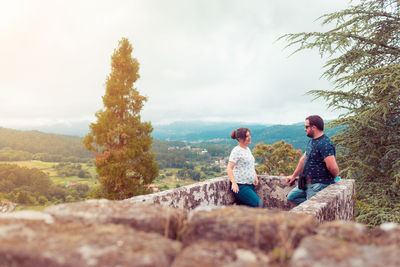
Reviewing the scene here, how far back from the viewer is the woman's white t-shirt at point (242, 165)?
15.0 ft

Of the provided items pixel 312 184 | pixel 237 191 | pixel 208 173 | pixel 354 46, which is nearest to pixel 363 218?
pixel 312 184

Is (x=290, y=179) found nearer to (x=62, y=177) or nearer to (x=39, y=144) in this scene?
(x=62, y=177)

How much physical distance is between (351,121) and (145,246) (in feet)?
33.3

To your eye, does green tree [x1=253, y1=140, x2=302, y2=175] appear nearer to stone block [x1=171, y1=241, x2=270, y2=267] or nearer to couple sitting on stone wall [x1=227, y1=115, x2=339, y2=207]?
couple sitting on stone wall [x1=227, y1=115, x2=339, y2=207]

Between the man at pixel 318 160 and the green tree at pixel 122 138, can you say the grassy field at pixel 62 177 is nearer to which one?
the green tree at pixel 122 138

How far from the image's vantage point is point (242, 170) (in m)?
4.68

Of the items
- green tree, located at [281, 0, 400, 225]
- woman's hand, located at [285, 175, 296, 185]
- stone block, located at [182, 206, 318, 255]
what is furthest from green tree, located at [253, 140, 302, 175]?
stone block, located at [182, 206, 318, 255]

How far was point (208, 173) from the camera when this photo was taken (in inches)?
2657

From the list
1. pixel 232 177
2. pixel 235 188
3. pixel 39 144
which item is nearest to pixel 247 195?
pixel 235 188

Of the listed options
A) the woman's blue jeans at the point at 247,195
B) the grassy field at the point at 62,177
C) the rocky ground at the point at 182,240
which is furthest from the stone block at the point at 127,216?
the grassy field at the point at 62,177

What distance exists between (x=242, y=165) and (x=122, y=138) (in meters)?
12.1

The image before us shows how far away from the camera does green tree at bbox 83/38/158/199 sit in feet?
48.1

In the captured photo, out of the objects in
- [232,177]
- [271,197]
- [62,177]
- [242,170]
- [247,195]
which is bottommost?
[62,177]

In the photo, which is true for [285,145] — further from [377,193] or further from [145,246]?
[145,246]
